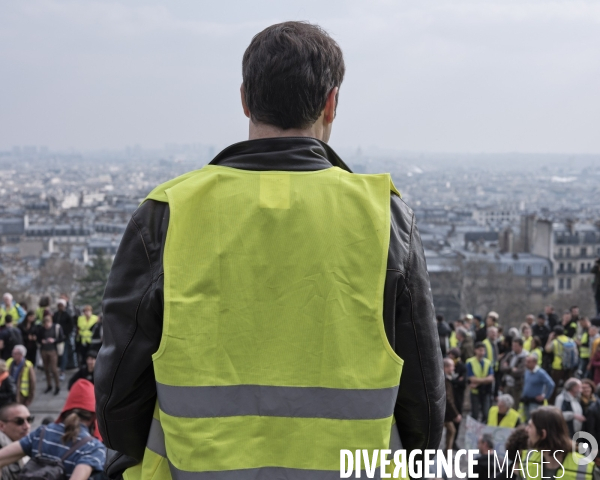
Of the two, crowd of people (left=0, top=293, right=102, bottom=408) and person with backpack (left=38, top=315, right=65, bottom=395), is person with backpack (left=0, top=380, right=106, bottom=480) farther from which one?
person with backpack (left=38, top=315, right=65, bottom=395)

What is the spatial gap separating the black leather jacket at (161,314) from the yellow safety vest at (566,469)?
9.34ft

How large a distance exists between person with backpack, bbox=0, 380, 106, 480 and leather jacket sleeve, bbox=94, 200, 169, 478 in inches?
89.9

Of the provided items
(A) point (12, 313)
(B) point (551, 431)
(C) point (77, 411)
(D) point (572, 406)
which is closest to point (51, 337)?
(A) point (12, 313)

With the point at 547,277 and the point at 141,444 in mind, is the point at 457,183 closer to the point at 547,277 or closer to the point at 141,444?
the point at 547,277

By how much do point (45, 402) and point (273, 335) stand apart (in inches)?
350

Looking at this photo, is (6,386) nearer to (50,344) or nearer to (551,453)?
(50,344)

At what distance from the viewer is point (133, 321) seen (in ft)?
4.62

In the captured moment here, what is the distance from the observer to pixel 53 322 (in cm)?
1048

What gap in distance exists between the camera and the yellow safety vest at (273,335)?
1.37m

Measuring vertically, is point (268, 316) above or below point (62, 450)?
above

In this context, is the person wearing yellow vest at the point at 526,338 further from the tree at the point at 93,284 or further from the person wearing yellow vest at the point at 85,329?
the tree at the point at 93,284

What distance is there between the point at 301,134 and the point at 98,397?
0.59m

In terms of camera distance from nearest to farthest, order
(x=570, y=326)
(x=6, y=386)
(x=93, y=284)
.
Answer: (x=6, y=386)
(x=570, y=326)
(x=93, y=284)

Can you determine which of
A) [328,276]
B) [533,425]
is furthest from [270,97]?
[533,425]
